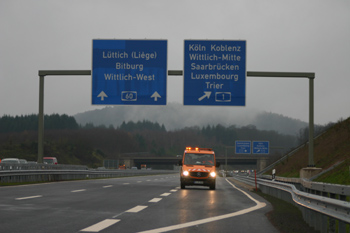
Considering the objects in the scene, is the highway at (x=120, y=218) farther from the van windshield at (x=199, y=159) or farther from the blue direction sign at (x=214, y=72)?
the blue direction sign at (x=214, y=72)

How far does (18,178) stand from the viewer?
25.7 meters

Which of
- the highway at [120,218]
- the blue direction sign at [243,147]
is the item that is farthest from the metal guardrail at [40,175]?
the blue direction sign at [243,147]

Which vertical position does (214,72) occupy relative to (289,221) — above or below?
above

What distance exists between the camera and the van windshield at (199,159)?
27.3 m

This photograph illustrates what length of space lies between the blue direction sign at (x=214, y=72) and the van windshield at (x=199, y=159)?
2.64 metres

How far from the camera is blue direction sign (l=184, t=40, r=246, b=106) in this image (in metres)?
27.4

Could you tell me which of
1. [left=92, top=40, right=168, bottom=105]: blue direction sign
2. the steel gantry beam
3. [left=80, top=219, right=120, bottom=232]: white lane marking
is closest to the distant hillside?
the steel gantry beam

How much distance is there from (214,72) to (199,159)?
4378mm

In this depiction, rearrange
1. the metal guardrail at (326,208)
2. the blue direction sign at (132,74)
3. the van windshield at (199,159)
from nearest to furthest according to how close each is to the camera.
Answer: the metal guardrail at (326,208), the van windshield at (199,159), the blue direction sign at (132,74)

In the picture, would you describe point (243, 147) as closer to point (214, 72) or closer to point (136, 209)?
point (214, 72)

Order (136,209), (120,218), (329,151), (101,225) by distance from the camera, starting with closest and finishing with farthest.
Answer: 1. (101,225)
2. (120,218)
3. (136,209)
4. (329,151)

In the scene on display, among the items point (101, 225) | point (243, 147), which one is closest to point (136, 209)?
point (101, 225)

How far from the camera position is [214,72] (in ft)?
90.4

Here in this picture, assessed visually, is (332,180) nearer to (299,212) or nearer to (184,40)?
(184,40)
